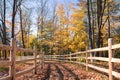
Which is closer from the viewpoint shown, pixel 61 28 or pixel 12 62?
pixel 12 62

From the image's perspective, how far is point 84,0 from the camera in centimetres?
2878

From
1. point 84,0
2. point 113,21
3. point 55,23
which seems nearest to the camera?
point 84,0

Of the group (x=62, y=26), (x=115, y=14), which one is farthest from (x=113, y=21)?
(x=62, y=26)

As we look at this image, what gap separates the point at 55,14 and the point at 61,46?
7.12 m

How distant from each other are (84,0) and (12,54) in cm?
2373

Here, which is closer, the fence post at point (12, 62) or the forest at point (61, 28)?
the fence post at point (12, 62)

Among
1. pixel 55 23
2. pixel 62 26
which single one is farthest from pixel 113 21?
pixel 55 23

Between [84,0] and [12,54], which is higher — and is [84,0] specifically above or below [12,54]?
above

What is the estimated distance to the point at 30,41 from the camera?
5053 centimetres

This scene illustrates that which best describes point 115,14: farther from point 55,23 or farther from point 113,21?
point 55,23

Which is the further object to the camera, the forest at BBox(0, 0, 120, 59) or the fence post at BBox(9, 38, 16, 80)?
the forest at BBox(0, 0, 120, 59)

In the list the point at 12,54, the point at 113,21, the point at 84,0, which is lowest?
the point at 12,54

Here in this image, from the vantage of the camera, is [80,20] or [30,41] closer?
[80,20]

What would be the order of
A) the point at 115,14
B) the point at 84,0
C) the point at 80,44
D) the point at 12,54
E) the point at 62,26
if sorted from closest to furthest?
the point at 12,54 → the point at 84,0 → the point at 115,14 → the point at 80,44 → the point at 62,26
